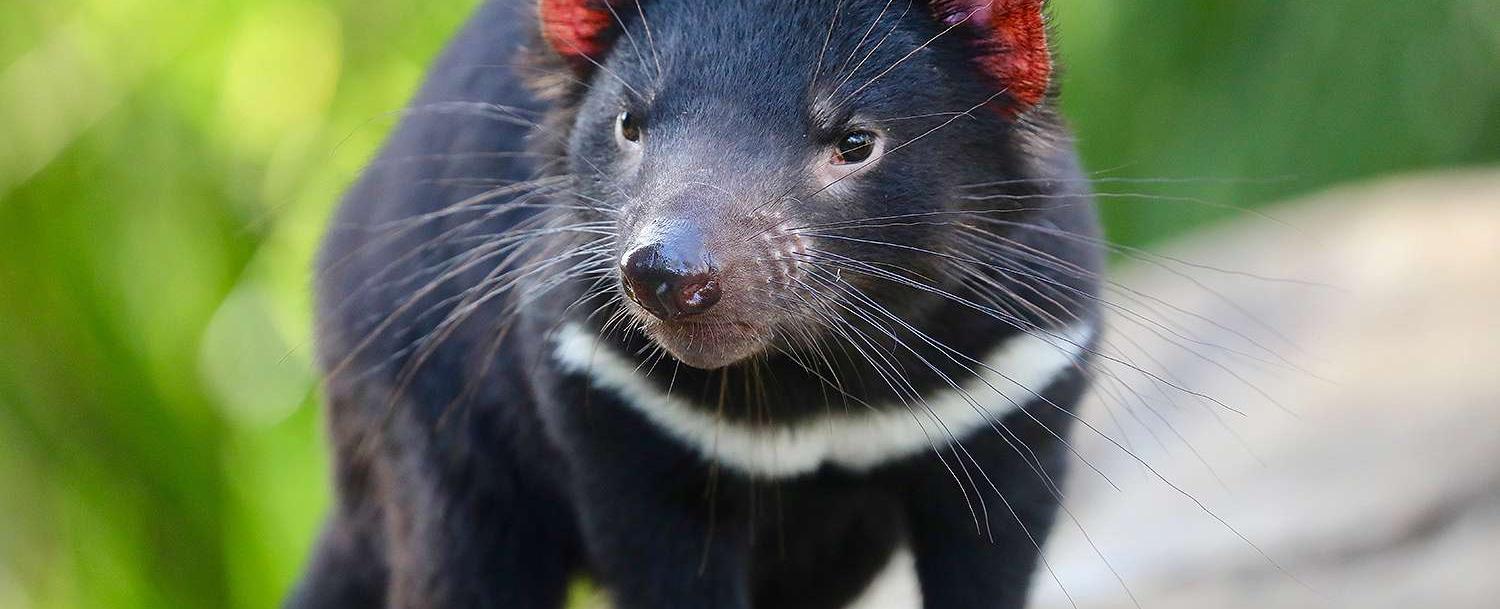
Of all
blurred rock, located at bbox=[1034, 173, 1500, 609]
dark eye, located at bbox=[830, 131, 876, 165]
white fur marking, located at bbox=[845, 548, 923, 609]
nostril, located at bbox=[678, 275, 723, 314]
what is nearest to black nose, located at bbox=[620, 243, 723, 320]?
nostril, located at bbox=[678, 275, 723, 314]

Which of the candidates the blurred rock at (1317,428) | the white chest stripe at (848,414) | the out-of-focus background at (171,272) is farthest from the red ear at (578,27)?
the out-of-focus background at (171,272)

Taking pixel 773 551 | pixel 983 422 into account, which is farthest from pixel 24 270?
pixel 983 422

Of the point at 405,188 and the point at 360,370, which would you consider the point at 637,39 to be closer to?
the point at 405,188

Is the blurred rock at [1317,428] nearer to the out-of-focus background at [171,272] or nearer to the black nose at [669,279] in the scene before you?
the out-of-focus background at [171,272]

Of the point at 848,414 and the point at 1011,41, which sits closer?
the point at 1011,41

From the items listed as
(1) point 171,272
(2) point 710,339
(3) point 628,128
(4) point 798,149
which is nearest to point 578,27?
(3) point 628,128

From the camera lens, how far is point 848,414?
8.08 feet

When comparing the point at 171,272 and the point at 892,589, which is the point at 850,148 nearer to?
the point at 892,589

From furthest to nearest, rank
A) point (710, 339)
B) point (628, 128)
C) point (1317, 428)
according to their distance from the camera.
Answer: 1. point (1317, 428)
2. point (628, 128)
3. point (710, 339)

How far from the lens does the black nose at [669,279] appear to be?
1856 mm

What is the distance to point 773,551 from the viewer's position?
9.21 feet

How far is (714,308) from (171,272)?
363cm

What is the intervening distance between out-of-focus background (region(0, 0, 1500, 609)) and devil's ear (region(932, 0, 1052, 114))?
2.95 m

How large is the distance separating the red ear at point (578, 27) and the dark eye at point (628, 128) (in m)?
0.17
